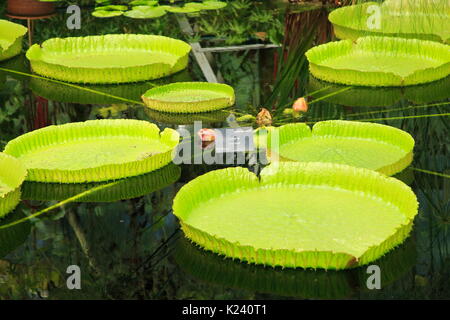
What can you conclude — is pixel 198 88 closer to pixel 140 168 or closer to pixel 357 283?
pixel 140 168

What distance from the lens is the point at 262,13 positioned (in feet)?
34.6

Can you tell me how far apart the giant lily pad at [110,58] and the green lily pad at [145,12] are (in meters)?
1.13

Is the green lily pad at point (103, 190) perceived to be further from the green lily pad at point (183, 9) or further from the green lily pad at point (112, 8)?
the green lily pad at point (112, 8)

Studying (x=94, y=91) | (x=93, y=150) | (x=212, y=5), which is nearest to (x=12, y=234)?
(x=93, y=150)

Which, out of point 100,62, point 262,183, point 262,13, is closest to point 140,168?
point 262,183

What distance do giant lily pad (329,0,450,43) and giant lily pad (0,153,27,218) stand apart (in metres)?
4.47

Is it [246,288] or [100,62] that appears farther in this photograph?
[100,62]

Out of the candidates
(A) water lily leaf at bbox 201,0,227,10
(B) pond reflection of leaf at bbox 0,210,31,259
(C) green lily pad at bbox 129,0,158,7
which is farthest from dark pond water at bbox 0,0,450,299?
(C) green lily pad at bbox 129,0,158,7

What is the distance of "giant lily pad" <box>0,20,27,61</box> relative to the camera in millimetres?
8992

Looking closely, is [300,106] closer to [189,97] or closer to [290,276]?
[189,97]

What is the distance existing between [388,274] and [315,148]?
66.0 inches

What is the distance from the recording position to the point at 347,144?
21.4 feet

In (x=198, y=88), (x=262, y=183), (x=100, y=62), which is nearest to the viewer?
(x=262, y=183)

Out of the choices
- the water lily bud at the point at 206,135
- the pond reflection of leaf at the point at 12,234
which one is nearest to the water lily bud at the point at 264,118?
the water lily bud at the point at 206,135
